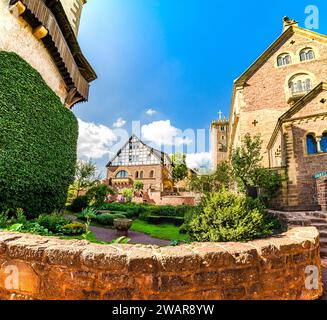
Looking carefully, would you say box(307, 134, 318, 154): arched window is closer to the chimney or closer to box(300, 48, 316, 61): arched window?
box(300, 48, 316, 61): arched window

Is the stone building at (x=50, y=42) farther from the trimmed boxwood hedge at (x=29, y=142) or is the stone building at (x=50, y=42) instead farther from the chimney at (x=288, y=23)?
the chimney at (x=288, y=23)

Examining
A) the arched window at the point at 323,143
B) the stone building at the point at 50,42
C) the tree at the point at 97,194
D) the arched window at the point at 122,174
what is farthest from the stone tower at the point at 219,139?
the stone building at the point at 50,42

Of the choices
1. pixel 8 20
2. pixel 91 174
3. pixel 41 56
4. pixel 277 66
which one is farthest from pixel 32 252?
pixel 277 66

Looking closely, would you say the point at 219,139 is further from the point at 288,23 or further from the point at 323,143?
the point at 323,143

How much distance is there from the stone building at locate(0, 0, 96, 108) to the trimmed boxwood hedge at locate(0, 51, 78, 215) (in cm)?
146

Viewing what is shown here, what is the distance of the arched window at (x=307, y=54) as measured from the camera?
56.7 feet

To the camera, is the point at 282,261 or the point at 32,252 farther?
the point at 282,261

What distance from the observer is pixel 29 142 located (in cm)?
840

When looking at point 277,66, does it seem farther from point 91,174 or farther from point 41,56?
point 91,174

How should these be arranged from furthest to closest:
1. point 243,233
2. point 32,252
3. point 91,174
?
1. point 91,174
2. point 243,233
3. point 32,252

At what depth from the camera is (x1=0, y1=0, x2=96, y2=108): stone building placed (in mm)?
8516

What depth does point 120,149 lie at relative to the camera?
125 feet
